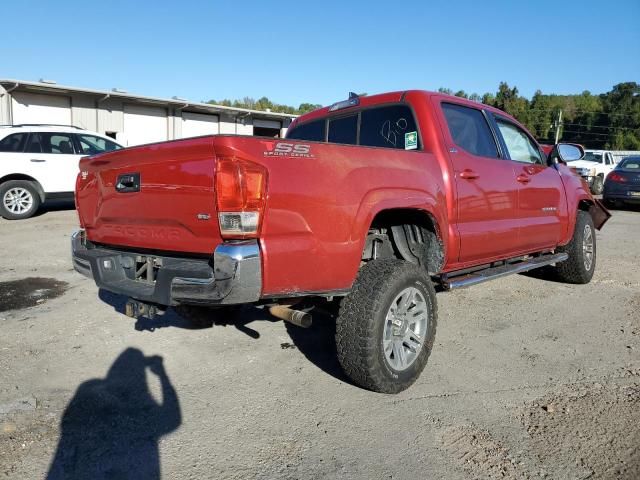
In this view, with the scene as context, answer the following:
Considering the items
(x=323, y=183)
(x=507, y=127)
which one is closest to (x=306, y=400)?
(x=323, y=183)

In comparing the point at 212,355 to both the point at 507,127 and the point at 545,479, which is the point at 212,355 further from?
the point at 507,127

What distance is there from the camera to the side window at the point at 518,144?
15.7 ft

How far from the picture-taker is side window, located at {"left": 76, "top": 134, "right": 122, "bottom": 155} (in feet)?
36.1

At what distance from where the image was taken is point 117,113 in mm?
19547

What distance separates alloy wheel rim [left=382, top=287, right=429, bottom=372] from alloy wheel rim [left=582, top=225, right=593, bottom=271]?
3.54 metres

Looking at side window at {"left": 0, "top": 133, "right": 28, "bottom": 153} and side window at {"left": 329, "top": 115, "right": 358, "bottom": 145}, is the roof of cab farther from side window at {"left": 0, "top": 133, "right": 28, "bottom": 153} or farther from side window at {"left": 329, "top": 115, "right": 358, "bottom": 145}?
side window at {"left": 0, "top": 133, "right": 28, "bottom": 153}

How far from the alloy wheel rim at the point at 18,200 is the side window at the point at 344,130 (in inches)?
334

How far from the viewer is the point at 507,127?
488 centimetres

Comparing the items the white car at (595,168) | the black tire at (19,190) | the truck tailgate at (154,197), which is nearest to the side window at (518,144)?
the truck tailgate at (154,197)

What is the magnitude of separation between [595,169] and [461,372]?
62.9 ft

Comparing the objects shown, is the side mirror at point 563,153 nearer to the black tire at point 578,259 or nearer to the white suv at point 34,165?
the black tire at point 578,259

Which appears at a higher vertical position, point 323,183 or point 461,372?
point 323,183

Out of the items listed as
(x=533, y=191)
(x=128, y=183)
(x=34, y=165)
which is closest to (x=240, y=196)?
(x=128, y=183)

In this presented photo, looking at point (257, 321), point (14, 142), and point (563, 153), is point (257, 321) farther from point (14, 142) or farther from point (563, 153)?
point (14, 142)
